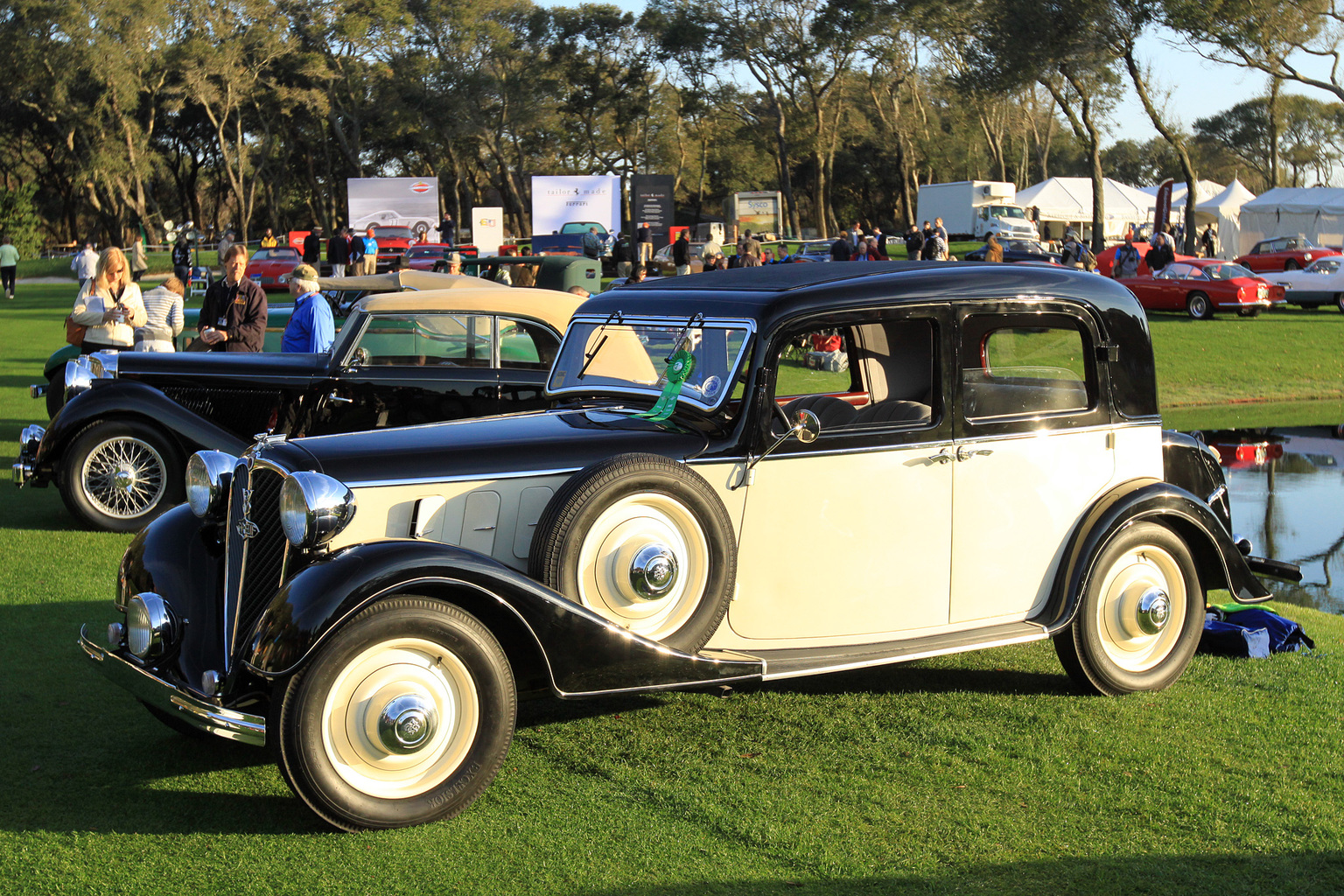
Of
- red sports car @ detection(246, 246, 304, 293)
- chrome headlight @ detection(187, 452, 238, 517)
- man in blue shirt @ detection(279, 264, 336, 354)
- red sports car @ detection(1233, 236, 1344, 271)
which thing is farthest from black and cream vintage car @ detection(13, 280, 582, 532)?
red sports car @ detection(1233, 236, 1344, 271)

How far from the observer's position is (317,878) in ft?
11.1

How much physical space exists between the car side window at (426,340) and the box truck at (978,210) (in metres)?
38.0

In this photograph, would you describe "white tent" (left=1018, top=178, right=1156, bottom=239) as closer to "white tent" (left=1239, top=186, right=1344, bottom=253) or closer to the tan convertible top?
"white tent" (left=1239, top=186, right=1344, bottom=253)

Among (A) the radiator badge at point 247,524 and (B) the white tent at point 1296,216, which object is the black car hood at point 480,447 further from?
(B) the white tent at point 1296,216

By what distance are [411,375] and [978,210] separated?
1629 inches

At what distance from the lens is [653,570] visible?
4078 mm

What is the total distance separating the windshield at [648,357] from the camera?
4.47 metres

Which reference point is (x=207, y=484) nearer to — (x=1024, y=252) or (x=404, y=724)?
(x=404, y=724)

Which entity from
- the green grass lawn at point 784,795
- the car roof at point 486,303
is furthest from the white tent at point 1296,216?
the green grass lawn at point 784,795

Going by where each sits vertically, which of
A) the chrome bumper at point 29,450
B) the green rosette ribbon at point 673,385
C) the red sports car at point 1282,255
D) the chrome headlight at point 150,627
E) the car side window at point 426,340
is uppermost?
the red sports car at point 1282,255

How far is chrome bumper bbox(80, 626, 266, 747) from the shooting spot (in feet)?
11.5

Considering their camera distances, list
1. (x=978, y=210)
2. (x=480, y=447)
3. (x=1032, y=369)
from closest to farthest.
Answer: (x=480, y=447), (x=1032, y=369), (x=978, y=210)

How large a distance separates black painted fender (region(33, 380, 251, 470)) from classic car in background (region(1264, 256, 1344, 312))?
26810 millimetres

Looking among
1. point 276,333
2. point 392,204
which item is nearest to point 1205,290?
point 276,333
